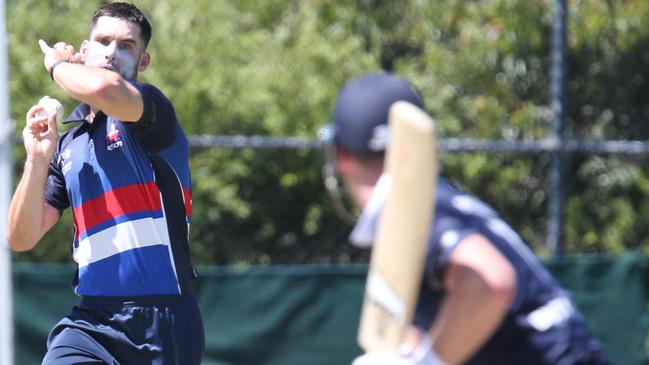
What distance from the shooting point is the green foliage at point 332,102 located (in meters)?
9.40

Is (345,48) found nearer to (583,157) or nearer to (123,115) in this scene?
(583,157)

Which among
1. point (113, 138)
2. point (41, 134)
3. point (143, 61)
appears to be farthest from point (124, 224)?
point (143, 61)

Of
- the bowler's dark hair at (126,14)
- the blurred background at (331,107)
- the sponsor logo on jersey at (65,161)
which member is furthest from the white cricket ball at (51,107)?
the blurred background at (331,107)

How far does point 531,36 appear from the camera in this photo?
9.66 m

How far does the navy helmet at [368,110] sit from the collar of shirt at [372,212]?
3.5 inches

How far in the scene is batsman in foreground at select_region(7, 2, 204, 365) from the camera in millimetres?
5066

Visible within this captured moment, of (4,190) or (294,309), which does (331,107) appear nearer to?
(294,309)

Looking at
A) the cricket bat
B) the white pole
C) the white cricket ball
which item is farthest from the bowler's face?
the cricket bat

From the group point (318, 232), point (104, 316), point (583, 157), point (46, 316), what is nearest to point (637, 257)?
point (583, 157)

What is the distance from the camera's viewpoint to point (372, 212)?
3.38 meters

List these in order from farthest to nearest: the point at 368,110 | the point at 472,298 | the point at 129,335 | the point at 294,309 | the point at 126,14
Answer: the point at 294,309, the point at 126,14, the point at 129,335, the point at 368,110, the point at 472,298

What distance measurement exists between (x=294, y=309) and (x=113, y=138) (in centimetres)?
349

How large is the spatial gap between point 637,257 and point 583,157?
157 centimetres

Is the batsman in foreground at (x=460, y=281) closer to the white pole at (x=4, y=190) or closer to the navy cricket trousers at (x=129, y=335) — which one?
the navy cricket trousers at (x=129, y=335)
